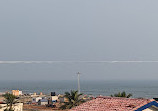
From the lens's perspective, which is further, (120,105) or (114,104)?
(114,104)

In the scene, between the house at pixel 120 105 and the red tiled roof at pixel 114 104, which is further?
the red tiled roof at pixel 114 104

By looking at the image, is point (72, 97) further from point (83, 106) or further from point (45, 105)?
point (83, 106)

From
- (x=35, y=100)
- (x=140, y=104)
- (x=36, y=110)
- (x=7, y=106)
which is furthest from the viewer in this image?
(x=35, y=100)

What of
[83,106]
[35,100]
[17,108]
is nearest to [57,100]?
[35,100]

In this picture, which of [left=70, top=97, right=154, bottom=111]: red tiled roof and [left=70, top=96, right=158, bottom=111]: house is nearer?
[left=70, top=96, right=158, bottom=111]: house
